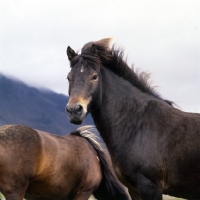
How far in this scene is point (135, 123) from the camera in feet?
21.0

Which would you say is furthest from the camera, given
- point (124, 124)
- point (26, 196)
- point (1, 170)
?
point (26, 196)

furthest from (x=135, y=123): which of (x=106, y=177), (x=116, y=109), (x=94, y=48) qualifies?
(x=106, y=177)

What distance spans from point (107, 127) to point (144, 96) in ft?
2.26

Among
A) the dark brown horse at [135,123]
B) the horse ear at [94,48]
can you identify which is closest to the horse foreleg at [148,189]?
the dark brown horse at [135,123]

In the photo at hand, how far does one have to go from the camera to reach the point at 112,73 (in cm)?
666

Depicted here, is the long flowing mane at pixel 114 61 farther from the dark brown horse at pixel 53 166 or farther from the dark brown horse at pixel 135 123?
the dark brown horse at pixel 53 166

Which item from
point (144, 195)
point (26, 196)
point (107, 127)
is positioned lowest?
point (26, 196)

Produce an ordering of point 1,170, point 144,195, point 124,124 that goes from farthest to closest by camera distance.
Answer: point 1,170 → point 124,124 → point 144,195

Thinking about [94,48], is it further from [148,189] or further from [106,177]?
[106,177]

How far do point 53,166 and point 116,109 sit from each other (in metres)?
2.84

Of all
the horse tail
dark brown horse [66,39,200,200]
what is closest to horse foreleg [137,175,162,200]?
dark brown horse [66,39,200,200]

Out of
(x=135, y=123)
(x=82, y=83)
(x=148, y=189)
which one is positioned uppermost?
(x=82, y=83)

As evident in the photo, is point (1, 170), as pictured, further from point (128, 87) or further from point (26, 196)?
point (128, 87)

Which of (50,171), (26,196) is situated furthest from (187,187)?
(26,196)
